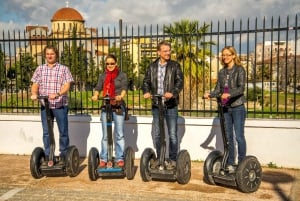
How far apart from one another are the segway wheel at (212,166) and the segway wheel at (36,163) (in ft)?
8.50

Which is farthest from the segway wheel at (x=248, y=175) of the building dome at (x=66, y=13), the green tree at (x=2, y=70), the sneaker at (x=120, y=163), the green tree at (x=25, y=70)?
the building dome at (x=66, y=13)

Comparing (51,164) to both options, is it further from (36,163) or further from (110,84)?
(110,84)

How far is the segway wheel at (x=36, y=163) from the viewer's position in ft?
19.4

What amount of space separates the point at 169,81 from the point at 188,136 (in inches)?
71.7

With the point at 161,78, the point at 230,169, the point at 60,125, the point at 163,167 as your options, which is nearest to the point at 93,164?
the point at 60,125

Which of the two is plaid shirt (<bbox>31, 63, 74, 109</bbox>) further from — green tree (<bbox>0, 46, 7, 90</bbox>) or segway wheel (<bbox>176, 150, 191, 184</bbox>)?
green tree (<bbox>0, 46, 7, 90</bbox>)

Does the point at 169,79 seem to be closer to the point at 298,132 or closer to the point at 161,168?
the point at 161,168

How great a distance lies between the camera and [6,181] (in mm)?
5926

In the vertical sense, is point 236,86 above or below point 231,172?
above

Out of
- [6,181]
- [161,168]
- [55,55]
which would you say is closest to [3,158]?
[6,181]

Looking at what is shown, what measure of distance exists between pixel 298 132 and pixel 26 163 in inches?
194

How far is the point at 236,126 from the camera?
5.28 metres

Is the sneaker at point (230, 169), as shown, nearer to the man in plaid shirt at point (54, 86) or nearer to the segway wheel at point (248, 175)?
the segway wheel at point (248, 175)

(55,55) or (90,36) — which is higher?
(90,36)
